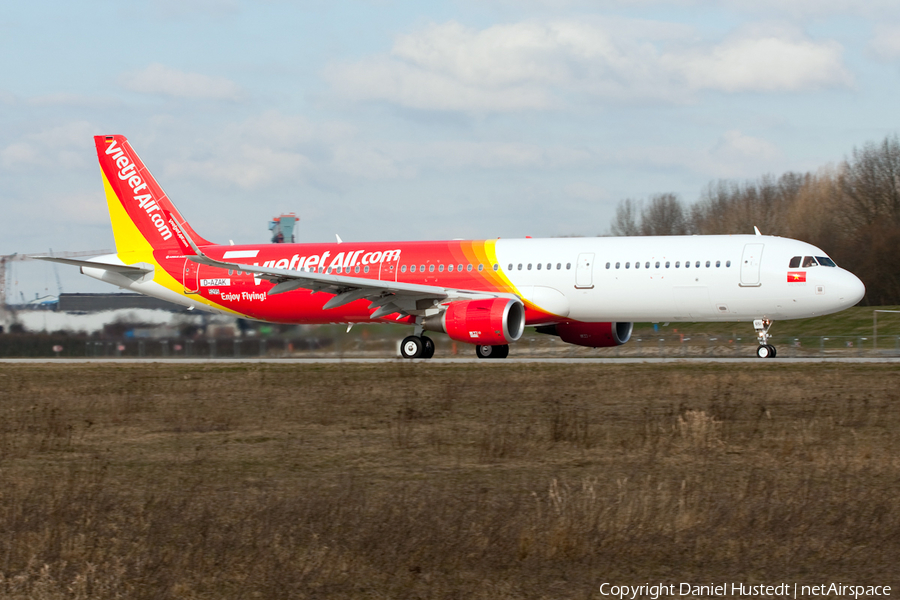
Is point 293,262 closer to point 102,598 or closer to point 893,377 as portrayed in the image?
point 893,377

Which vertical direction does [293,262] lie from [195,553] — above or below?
above

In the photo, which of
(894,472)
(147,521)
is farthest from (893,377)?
(147,521)

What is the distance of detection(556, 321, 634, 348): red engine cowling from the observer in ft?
101

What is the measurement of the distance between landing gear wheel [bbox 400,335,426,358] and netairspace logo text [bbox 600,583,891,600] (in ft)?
77.7

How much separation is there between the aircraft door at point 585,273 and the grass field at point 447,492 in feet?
31.4

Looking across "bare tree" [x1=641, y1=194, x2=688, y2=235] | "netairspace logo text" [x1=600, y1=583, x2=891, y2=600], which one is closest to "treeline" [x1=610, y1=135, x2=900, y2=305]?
Result: "bare tree" [x1=641, y1=194, x2=688, y2=235]

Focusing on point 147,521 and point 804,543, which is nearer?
point 804,543

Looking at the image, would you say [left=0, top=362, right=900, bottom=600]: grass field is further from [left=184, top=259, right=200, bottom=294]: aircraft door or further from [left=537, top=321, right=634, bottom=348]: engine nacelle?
[left=184, top=259, right=200, bottom=294]: aircraft door

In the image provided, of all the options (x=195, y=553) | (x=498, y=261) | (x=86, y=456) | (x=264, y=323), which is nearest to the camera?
(x=195, y=553)

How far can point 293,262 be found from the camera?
32.0 metres

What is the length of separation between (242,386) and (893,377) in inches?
527

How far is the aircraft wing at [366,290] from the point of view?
1117 inches

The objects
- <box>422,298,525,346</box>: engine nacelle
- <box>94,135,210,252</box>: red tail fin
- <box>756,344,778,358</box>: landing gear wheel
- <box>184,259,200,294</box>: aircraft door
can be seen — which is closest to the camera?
<box>422,298,525,346</box>: engine nacelle

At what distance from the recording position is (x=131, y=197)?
3447 centimetres
